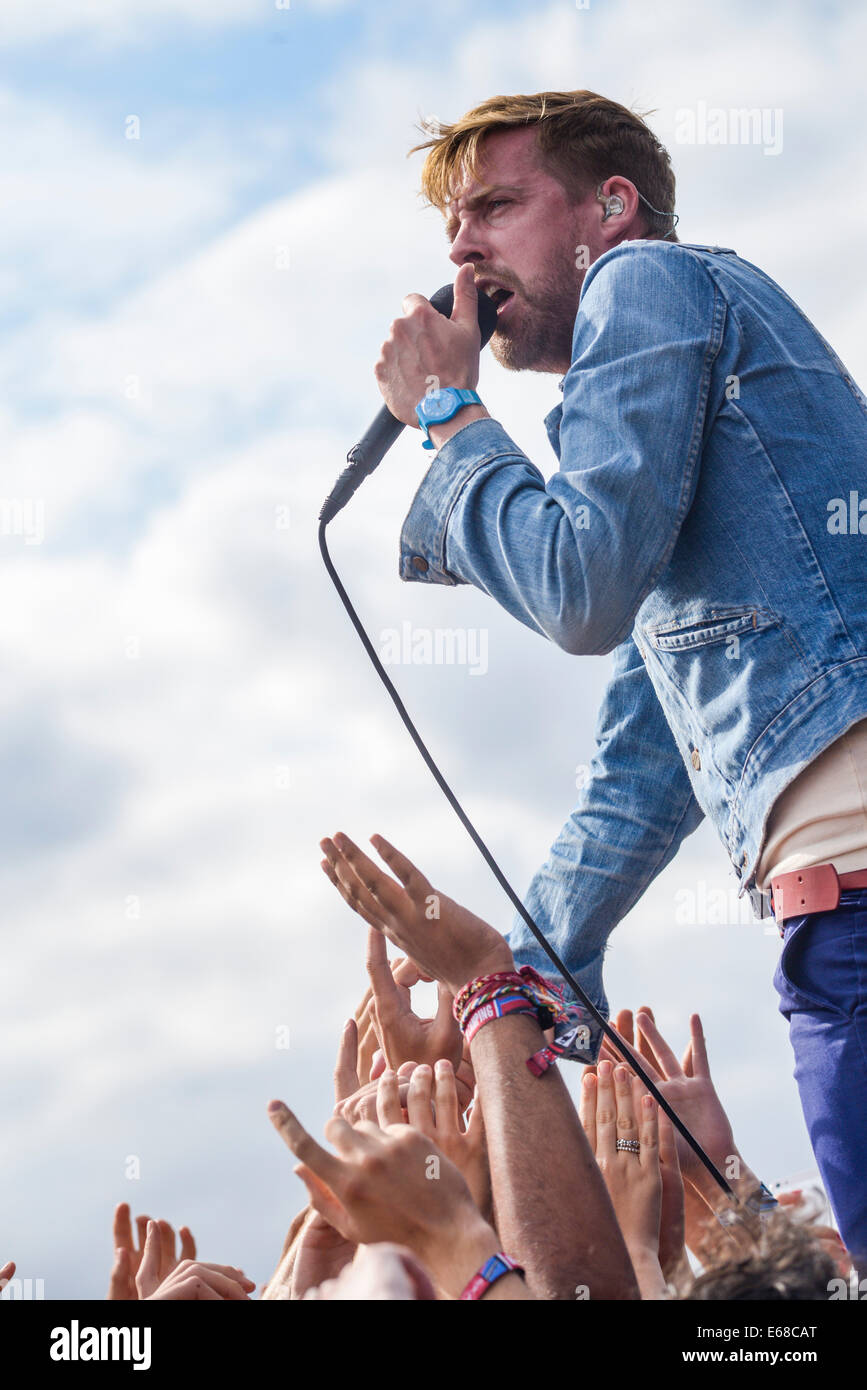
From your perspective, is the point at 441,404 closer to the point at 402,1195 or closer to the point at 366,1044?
the point at 402,1195

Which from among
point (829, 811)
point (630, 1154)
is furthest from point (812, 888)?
point (630, 1154)

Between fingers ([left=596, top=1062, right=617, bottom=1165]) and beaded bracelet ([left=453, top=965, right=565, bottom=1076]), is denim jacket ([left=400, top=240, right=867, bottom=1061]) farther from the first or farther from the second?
fingers ([left=596, top=1062, right=617, bottom=1165])

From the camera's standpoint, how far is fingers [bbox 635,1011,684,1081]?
278 cm

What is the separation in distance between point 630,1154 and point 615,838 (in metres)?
0.54

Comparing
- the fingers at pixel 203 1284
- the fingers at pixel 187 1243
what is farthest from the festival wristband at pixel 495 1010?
the fingers at pixel 187 1243

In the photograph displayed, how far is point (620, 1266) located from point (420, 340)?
1.25 m

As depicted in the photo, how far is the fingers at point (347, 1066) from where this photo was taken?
87.4 inches

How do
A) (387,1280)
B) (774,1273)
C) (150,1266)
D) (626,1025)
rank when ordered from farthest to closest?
(626,1025), (150,1266), (774,1273), (387,1280)

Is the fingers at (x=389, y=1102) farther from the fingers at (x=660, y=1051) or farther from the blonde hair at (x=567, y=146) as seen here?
the blonde hair at (x=567, y=146)

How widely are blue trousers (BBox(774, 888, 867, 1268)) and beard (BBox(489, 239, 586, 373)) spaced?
1048 mm

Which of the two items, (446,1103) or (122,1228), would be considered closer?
(446,1103)

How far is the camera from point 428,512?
1.76 m

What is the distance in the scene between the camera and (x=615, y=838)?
2.33 m
